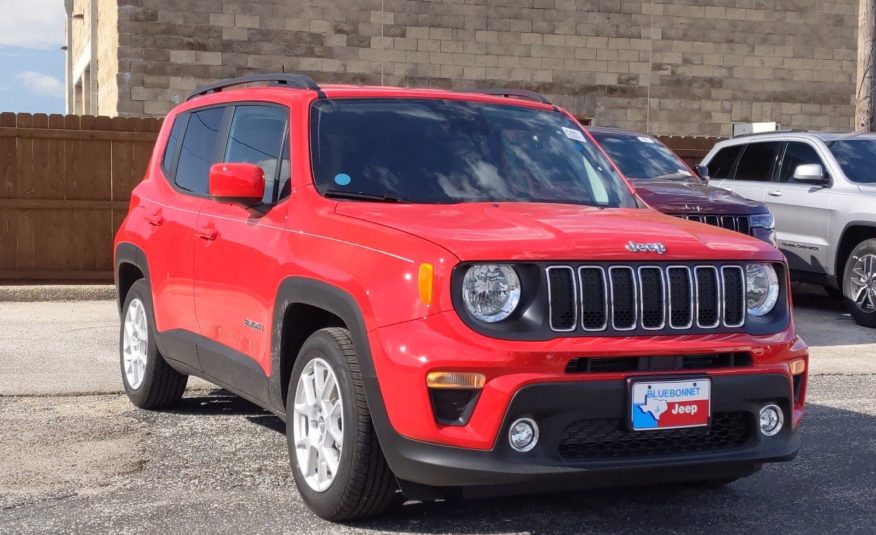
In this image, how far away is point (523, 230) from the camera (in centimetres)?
478

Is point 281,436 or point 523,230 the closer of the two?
point 523,230

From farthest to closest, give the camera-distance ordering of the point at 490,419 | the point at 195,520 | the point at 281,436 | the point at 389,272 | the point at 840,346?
the point at 840,346 → the point at 281,436 → the point at 195,520 → the point at 389,272 → the point at 490,419

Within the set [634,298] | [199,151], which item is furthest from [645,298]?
[199,151]

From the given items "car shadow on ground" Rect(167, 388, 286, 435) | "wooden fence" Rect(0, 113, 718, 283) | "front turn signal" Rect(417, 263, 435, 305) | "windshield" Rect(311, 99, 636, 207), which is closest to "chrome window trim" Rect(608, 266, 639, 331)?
"front turn signal" Rect(417, 263, 435, 305)

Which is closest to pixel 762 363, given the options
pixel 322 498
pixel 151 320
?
pixel 322 498

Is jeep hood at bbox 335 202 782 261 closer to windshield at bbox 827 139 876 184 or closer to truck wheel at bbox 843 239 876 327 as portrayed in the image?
truck wheel at bbox 843 239 876 327

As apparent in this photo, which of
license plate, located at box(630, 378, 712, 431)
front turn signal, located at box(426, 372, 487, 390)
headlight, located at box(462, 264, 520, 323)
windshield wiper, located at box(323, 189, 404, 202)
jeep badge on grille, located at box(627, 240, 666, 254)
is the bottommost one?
license plate, located at box(630, 378, 712, 431)

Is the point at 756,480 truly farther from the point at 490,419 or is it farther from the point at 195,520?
the point at 195,520

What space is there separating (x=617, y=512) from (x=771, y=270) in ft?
3.91

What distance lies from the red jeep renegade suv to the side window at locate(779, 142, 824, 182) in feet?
24.7

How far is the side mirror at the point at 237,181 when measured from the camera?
18.1ft

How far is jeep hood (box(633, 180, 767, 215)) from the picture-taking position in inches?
399

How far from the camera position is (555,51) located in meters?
22.6

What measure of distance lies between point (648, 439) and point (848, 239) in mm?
8569
